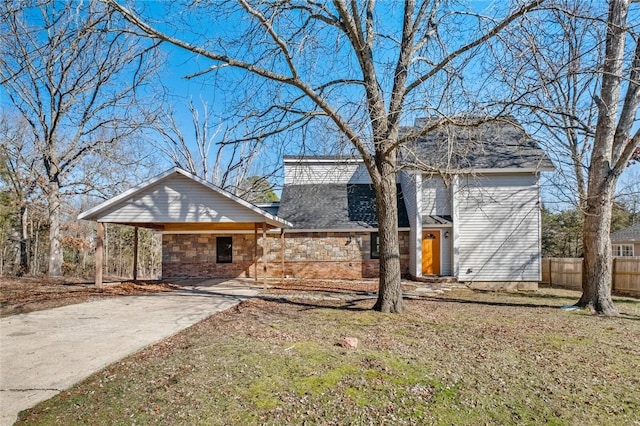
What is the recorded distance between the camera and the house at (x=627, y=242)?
74.6 feet

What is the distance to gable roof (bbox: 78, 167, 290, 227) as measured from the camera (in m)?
10.9

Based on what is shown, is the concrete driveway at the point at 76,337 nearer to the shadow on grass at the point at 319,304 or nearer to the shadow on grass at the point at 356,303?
the shadow on grass at the point at 319,304

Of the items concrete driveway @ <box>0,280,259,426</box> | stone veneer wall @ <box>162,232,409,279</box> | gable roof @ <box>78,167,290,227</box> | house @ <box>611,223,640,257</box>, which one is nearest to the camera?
concrete driveway @ <box>0,280,259,426</box>

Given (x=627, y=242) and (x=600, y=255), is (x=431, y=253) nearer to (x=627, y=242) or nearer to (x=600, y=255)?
(x=600, y=255)

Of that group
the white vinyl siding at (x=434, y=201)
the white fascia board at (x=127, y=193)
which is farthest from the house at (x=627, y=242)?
the white fascia board at (x=127, y=193)

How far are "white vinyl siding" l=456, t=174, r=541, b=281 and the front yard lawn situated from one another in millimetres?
7533

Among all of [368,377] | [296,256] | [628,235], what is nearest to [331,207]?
[296,256]

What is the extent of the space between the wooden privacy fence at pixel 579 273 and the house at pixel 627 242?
411 inches

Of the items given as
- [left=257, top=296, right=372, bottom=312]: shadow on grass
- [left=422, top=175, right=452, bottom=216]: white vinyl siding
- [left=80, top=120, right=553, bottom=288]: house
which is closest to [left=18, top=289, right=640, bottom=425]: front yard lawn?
[left=257, top=296, right=372, bottom=312]: shadow on grass

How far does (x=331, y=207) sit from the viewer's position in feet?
56.7

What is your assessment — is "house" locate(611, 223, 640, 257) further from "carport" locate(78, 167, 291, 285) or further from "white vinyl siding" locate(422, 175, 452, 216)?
"carport" locate(78, 167, 291, 285)

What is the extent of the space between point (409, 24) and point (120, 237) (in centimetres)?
2499

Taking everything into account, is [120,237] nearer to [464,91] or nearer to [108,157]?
[108,157]

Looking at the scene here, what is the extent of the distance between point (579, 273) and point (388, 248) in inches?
484
